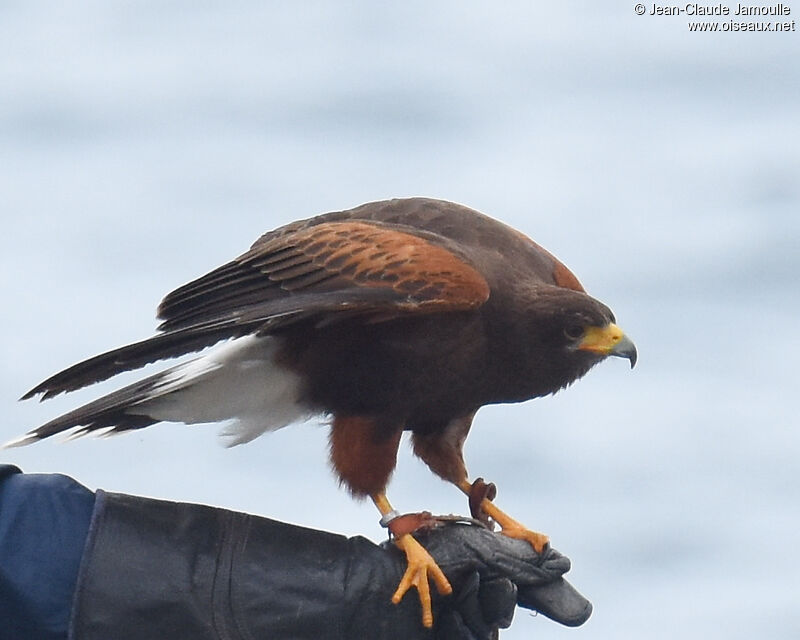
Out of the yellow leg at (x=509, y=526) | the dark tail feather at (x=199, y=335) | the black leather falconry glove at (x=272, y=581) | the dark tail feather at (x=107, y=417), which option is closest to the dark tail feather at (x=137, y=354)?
the dark tail feather at (x=199, y=335)

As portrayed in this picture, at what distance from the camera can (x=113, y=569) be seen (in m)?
2.62

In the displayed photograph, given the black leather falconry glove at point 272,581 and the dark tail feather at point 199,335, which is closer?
the black leather falconry glove at point 272,581

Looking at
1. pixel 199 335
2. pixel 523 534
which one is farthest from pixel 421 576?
pixel 199 335

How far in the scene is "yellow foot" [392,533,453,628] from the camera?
291cm

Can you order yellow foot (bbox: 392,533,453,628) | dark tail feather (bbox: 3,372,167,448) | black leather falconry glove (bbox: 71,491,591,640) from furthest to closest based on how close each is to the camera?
1. dark tail feather (bbox: 3,372,167,448)
2. yellow foot (bbox: 392,533,453,628)
3. black leather falconry glove (bbox: 71,491,591,640)

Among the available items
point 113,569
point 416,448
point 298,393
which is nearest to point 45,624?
point 113,569

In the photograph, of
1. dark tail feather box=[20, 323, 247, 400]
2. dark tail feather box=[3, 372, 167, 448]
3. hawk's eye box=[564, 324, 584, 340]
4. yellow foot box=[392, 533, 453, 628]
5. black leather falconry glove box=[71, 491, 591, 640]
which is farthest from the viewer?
hawk's eye box=[564, 324, 584, 340]

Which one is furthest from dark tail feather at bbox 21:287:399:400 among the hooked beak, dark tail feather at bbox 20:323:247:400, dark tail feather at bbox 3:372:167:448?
the hooked beak

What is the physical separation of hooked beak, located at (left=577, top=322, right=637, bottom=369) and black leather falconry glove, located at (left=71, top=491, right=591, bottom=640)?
61 centimetres

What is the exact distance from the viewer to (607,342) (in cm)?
339

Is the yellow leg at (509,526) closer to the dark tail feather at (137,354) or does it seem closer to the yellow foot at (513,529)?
the yellow foot at (513,529)

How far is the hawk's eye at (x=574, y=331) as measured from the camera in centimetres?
334

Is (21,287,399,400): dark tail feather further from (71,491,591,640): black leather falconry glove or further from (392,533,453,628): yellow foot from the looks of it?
(392,533,453,628): yellow foot

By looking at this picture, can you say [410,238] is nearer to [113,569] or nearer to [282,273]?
[282,273]
